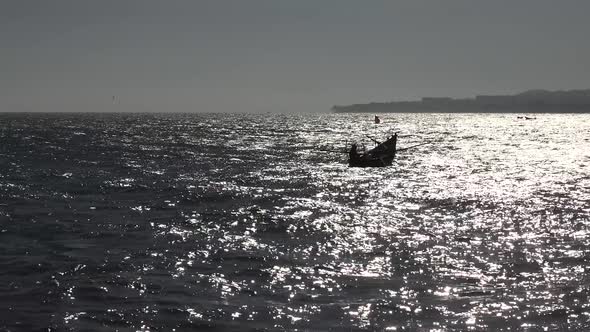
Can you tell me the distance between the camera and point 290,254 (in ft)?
70.3

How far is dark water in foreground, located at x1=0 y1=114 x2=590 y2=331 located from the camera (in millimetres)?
14992

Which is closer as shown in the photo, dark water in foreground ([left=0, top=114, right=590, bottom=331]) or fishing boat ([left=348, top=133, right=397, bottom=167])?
dark water in foreground ([left=0, top=114, right=590, bottom=331])

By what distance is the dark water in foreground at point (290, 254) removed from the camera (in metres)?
15.0

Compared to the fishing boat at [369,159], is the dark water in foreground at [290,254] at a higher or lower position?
lower

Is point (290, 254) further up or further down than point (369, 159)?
further down

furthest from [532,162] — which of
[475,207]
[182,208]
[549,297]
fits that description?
[549,297]

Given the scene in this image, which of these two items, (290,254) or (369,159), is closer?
(290,254)

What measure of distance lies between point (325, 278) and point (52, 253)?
34.8 feet

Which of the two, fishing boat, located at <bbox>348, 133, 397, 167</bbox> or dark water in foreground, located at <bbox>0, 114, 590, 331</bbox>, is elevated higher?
fishing boat, located at <bbox>348, 133, 397, 167</bbox>

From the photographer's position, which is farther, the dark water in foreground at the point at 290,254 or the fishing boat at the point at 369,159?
the fishing boat at the point at 369,159

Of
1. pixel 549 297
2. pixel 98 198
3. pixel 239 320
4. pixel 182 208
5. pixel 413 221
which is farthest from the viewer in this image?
pixel 98 198

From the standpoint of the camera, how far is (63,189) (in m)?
37.1

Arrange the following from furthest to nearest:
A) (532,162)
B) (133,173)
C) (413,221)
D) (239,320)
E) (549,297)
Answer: (532,162) → (133,173) → (413,221) → (549,297) → (239,320)

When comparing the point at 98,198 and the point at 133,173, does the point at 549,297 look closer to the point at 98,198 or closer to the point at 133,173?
the point at 98,198
